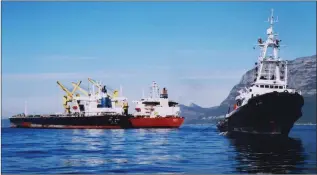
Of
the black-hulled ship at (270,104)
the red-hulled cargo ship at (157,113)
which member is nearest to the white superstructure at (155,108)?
the red-hulled cargo ship at (157,113)

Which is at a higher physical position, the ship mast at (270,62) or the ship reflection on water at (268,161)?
the ship mast at (270,62)

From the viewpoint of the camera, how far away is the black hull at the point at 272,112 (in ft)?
185

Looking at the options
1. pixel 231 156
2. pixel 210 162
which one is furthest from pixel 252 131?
pixel 210 162

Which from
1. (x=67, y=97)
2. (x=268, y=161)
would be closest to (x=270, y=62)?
(x=268, y=161)

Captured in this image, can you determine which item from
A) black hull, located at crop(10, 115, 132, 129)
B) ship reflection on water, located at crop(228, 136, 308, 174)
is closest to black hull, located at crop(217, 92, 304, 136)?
ship reflection on water, located at crop(228, 136, 308, 174)

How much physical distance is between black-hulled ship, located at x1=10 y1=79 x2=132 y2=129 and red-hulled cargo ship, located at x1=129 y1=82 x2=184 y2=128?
3.72m

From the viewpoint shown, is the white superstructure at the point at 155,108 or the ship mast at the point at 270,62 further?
the white superstructure at the point at 155,108

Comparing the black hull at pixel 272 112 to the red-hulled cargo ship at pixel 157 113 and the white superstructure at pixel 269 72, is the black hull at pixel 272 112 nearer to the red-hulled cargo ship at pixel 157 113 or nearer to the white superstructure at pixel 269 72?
the white superstructure at pixel 269 72

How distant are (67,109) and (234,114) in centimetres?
7007

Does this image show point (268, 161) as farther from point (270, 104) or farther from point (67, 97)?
point (67, 97)

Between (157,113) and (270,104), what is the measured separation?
194 feet

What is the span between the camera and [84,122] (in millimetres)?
107000

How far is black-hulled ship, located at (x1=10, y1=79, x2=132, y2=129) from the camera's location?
10475 cm

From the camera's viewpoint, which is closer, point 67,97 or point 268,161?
point 268,161
